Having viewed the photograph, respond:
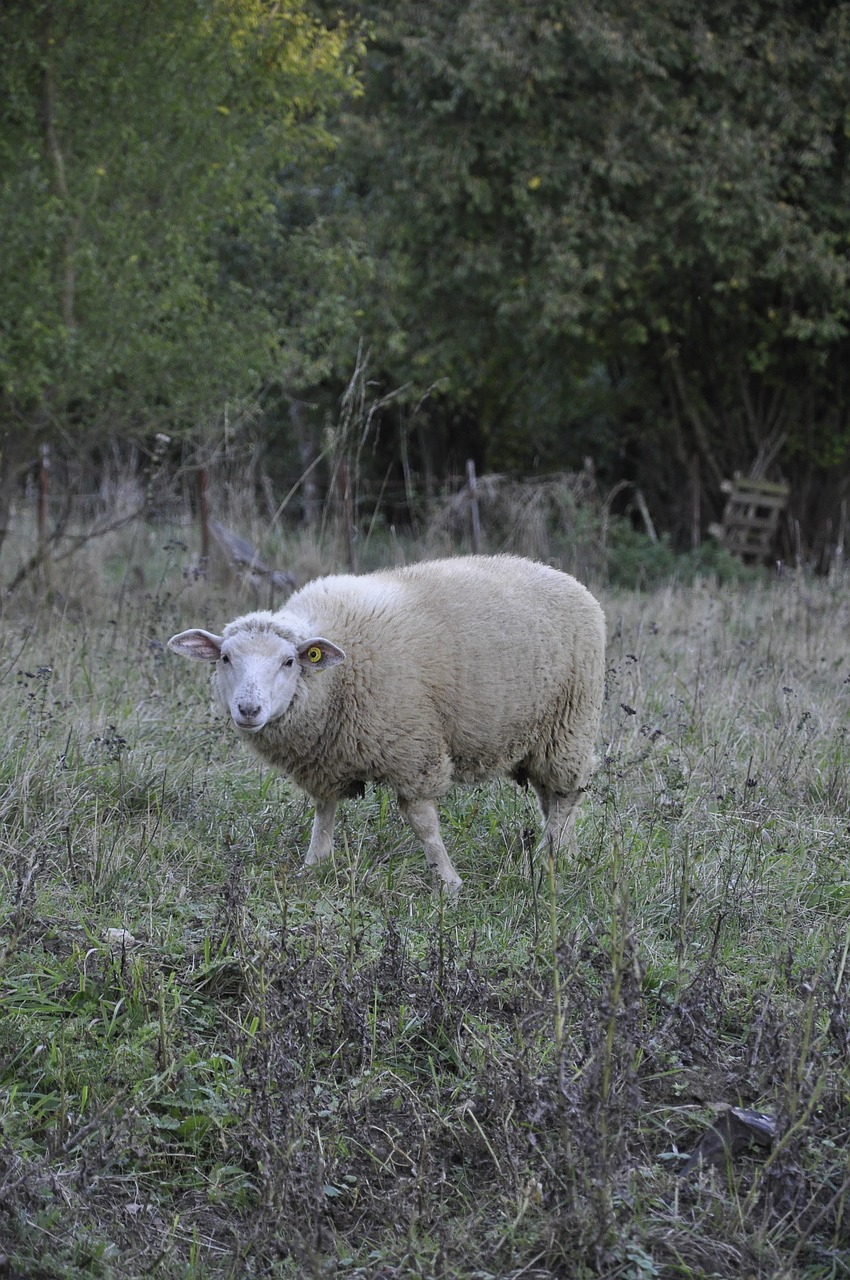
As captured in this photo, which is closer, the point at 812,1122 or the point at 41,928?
the point at 812,1122

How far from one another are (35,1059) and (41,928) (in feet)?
2.00

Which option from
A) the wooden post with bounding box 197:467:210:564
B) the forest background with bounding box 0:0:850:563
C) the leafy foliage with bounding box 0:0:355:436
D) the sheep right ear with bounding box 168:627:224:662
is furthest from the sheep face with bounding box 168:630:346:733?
the wooden post with bounding box 197:467:210:564

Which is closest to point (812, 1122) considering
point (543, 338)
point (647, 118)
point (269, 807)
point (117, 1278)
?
point (117, 1278)

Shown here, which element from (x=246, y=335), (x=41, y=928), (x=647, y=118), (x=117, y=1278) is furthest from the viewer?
(x=647, y=118)

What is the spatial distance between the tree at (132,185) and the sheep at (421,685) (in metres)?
4.14

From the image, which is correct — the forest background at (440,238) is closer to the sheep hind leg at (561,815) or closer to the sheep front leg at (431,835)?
the sheep hind leg at (561,815)

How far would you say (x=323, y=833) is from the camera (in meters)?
4.70

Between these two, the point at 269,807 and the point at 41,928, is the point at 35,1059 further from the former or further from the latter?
the point at 269,807

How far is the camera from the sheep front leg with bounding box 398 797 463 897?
176 inches

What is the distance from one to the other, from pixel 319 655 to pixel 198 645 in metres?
0.47

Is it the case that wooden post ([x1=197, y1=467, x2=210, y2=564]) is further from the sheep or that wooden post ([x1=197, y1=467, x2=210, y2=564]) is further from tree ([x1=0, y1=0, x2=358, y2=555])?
the sheep

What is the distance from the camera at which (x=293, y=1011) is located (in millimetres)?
3203

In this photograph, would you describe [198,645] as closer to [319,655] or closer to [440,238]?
[319,655]

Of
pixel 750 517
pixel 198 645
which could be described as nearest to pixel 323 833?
pixel 198 645
